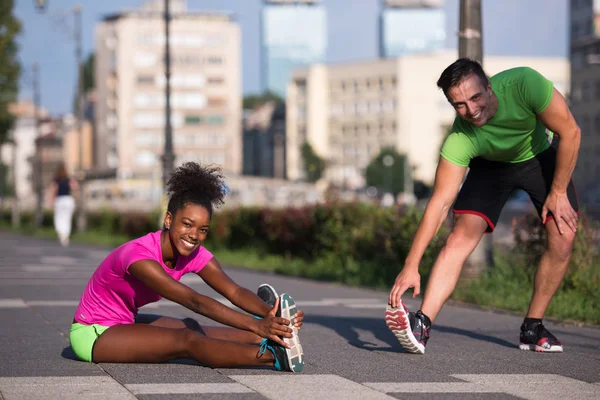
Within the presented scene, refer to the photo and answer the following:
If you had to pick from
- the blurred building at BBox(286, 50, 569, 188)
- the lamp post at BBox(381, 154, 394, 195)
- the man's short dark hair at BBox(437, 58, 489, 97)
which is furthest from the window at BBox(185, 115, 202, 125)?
the man's short dark hair at BBox(437, 58, 489, 97)

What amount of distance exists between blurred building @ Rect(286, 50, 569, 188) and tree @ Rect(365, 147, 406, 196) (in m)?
10.4

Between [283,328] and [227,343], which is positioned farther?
[227,343]

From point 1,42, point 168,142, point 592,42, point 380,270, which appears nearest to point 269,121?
point 592,42

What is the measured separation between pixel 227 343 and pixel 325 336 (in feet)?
7.74

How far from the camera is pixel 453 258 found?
26.2ft

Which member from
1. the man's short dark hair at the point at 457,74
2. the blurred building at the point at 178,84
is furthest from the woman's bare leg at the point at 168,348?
the blurred building at the point at 178,84

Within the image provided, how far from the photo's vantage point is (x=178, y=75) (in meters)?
167

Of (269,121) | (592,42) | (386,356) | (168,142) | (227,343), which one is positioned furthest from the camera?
(269,121)

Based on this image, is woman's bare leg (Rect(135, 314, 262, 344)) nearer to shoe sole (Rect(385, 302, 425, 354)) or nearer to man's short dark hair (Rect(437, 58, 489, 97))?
shoe sole (Rect(385, 302, 425, 354))

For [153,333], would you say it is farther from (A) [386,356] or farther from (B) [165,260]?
(A) [386,356]

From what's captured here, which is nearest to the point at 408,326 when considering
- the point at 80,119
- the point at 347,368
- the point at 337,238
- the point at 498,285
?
the point at 347,368

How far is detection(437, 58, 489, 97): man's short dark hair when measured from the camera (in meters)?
7.18

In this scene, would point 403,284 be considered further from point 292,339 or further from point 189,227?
point 189,227

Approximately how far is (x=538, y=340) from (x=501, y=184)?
104cm
